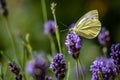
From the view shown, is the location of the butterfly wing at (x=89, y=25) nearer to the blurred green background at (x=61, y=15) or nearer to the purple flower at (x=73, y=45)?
the purple flower at (x=73, y=45)

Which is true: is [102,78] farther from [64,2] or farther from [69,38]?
[64,2]

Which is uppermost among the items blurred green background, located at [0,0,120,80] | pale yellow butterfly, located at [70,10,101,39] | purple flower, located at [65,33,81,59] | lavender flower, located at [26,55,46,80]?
blurred green background, located at [0,0,120,80]

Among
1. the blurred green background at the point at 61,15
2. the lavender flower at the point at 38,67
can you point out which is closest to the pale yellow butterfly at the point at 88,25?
the lavender flower at the point at 38,67

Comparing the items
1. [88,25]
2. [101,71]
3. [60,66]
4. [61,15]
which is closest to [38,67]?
[60,66]

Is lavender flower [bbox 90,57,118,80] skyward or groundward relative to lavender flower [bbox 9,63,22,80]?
groundward

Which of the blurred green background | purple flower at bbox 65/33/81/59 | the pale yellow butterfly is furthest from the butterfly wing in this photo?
the blurred green background

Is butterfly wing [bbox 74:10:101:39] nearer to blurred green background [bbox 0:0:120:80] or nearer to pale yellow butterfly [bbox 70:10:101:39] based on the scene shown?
pale yellow butterfly [bbox 70:10:101:39]

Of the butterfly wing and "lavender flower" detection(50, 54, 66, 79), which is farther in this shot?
the butterfly wing

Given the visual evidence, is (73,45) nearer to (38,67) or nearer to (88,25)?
(88,25)
